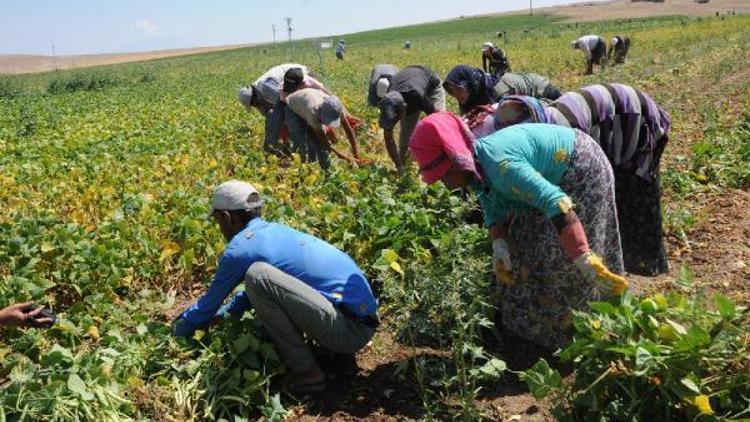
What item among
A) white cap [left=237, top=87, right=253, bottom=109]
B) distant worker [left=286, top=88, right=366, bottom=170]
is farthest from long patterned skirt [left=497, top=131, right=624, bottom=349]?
white cap [left=237, top=87, right=253, bottom=109]

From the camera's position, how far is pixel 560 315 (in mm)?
3016

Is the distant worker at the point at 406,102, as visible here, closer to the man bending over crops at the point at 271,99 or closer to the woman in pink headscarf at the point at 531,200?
the man bending over crops at the point at 271,99

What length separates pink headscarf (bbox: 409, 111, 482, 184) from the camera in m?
2.81

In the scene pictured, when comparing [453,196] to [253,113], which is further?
[253,113]

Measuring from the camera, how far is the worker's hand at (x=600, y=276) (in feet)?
7.92

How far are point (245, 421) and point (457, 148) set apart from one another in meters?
1.45

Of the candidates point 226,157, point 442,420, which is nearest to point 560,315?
point 442,420

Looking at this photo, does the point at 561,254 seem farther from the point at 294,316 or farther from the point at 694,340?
the point at 294,316

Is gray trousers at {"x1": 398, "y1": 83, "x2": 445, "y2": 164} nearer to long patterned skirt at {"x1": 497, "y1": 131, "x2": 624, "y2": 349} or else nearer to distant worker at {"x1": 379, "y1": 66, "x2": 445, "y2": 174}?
distant worker at {"x1": 379, "y1": 66, "x2": 445, "y2": 174}

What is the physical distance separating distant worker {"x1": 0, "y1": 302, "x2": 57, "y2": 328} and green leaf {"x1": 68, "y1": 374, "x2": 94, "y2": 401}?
0.46m

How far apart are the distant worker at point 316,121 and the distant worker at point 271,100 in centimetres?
24

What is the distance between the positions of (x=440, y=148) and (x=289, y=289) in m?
0.90

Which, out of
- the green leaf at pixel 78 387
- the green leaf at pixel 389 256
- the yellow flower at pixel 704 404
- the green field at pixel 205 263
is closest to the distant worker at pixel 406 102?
the green field at pixel 205 263

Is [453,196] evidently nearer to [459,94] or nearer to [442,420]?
[459,94]
